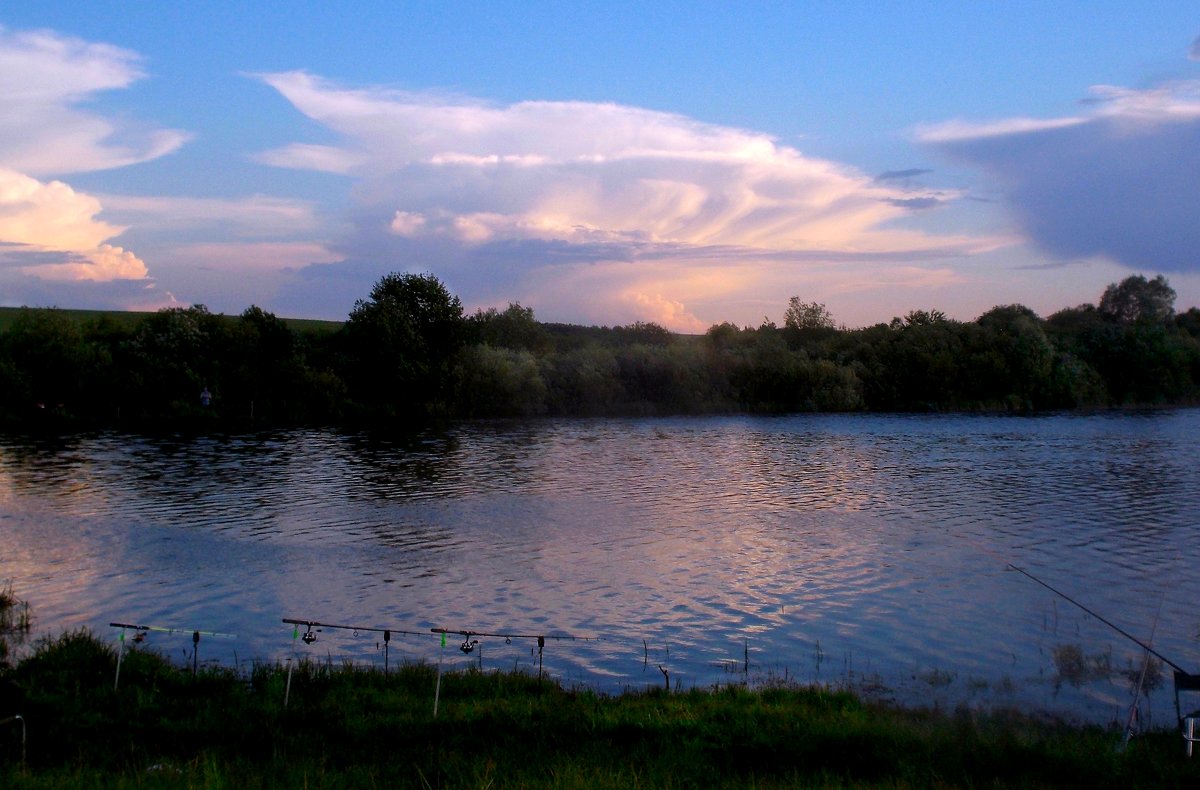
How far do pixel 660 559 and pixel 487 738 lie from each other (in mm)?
10435

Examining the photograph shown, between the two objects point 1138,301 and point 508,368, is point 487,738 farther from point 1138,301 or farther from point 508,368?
point 1138,301

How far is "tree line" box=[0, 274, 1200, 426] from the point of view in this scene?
58.7 meters

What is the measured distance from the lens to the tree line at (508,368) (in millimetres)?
58688

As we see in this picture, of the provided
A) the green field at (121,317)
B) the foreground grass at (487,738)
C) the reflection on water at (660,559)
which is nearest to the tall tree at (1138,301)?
the reflection on water at (660,559)

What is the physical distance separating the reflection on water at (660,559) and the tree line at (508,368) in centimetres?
2289

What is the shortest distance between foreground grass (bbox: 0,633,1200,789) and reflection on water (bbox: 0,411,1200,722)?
180cm

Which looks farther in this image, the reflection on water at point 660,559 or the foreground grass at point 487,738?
the reflection on water at point 660,559

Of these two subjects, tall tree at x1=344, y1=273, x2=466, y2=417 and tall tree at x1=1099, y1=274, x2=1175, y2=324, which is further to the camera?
tall tree at x1=1099, y1=274, x2=1175, y2=324

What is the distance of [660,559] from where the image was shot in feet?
62.1

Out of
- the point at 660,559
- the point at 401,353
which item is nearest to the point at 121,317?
the point at 401,353

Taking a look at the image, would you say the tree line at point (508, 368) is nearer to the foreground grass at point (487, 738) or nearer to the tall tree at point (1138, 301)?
the tall tree at point (1138, 301)

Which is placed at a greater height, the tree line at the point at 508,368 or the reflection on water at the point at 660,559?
the tree line at the point at 508,368

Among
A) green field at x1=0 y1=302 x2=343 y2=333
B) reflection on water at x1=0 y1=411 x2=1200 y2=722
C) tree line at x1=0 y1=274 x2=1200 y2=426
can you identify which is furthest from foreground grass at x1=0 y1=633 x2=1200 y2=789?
green field at x1=0 y1=302 x2=343 y2=333

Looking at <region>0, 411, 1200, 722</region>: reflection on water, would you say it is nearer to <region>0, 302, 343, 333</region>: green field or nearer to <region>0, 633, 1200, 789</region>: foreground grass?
<region>0, 633, 1200, 789</region>: foreground grass
